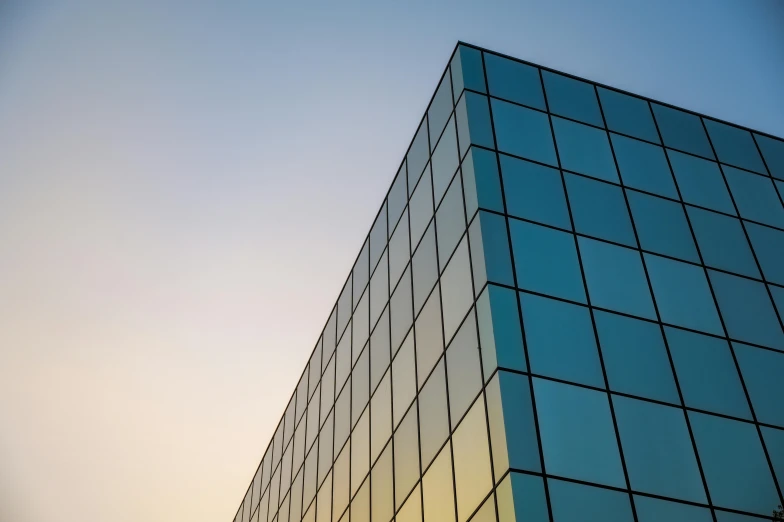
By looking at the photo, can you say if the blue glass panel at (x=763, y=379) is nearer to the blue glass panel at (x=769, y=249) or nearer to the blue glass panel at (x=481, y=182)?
the blue glass panel at (x=769, y=249)

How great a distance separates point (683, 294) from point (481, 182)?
20.4ft

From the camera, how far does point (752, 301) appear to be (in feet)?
70.6

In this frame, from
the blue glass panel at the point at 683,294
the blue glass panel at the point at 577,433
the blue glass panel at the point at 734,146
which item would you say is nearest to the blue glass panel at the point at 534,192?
the blue glass panel at the point at 683,294

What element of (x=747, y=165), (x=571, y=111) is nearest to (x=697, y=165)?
(x=747, y=165)

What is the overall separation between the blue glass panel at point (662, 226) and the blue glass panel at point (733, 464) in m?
5.36

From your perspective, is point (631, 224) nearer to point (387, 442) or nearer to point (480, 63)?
point (480, 63)

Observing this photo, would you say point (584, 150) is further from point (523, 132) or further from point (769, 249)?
point (769, 249)

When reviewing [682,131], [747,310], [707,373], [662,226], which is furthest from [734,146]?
[707,373]

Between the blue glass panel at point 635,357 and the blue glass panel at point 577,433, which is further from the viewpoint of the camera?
the blue glass panel at point 635,357

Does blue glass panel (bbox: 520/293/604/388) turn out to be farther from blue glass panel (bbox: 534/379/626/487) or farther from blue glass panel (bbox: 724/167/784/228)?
blue glass panel (bbox: 724/167/784/228)

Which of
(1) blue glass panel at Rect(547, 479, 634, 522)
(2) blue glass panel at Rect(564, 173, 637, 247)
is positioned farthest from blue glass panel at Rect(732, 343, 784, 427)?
(1) blue glass panel at Rect(547, 479, 634, 522)

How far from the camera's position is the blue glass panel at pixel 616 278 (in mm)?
19469

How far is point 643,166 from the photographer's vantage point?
78.6 feet

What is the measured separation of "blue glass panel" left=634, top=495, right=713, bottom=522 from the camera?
52.0ft
